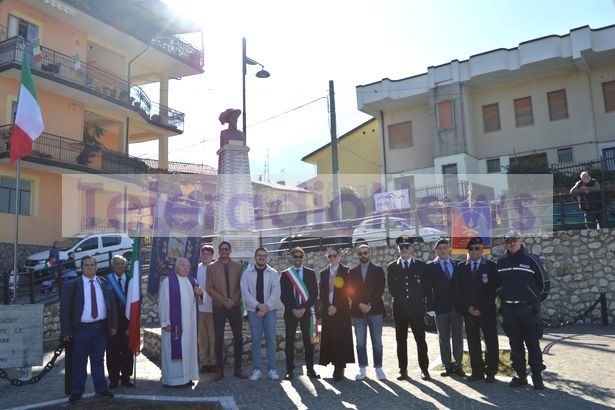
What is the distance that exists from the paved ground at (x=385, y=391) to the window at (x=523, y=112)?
19566 mm

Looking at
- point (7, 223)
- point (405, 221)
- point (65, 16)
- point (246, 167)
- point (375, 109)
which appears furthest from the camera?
point (375, 109)

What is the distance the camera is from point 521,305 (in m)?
6.31

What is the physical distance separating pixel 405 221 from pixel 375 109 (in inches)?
561

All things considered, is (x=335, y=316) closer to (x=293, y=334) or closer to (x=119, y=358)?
(x=293, y=334)

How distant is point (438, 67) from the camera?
88.6 feet

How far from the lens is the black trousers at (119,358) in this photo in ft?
23.4

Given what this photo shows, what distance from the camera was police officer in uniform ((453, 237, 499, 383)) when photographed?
662cm

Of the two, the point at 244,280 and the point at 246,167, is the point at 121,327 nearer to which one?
the point at 244,280

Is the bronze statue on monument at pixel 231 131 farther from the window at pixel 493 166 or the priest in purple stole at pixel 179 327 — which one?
the window at pixel 493 166

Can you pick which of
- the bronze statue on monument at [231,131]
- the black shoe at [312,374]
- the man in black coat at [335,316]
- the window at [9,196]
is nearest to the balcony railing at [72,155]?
the window at [9,196]

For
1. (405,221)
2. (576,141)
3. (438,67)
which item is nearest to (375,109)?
(438,67)

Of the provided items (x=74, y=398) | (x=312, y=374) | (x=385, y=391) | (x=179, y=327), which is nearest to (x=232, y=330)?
(x=179, y=327)

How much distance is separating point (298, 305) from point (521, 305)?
2.91 metres

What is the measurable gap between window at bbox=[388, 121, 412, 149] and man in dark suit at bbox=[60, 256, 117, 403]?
2383cm
